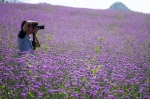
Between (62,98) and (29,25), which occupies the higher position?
(29,25)

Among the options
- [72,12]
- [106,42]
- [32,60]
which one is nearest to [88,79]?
[32,60]

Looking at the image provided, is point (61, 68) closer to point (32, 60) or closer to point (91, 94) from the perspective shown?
point (32, 60)

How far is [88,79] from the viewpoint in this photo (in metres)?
4.32

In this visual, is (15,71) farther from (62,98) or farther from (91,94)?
(91,94)

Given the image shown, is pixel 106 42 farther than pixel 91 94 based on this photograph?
Yes

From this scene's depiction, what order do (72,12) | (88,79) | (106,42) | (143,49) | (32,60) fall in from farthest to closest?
1. (72,12)
2. (106,42)
3. (143,49)
4. (32,60)
5. (88,79)

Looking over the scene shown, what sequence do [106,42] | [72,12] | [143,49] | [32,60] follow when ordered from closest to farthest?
[32,60]
[143,49]
[106,42]
[72,12]

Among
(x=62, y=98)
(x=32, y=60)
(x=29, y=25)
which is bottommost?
(x=62, y=98)

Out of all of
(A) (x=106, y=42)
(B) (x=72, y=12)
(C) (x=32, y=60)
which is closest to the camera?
(C) (x=32, y=60)

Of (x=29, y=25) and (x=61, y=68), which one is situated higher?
(x=29, y=25)

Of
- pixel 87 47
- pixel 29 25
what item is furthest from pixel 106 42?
pixel 29 25

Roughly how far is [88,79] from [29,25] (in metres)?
1.93

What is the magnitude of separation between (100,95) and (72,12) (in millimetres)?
17070

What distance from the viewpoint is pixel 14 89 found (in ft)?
12.5
